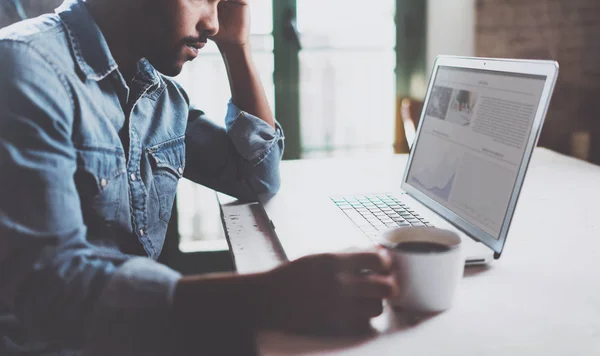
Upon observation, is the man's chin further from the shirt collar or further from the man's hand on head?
the man's hand on head

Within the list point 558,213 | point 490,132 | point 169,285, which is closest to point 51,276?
point 169,285

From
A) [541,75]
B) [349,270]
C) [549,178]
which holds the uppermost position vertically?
[541,75]

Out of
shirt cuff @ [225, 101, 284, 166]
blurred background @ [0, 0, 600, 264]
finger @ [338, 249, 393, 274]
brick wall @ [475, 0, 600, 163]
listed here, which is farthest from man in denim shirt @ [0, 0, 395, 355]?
brick wall @ [475, 0, 600, 163]

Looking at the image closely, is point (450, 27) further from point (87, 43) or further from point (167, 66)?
point (87, 43)

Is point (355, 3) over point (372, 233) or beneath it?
over

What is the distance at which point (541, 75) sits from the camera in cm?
87

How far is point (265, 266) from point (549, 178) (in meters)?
0.84

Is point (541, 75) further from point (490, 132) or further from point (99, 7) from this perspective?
point (99, 7)

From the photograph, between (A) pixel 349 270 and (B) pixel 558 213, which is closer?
(A) pixel 349 270

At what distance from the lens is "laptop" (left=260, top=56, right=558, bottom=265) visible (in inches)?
34.4

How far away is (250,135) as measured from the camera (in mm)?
1289

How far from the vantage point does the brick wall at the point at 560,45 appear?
253 centimetres

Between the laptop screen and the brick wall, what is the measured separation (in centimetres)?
149

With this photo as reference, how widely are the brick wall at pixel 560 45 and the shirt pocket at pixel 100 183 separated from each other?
6.48ft
